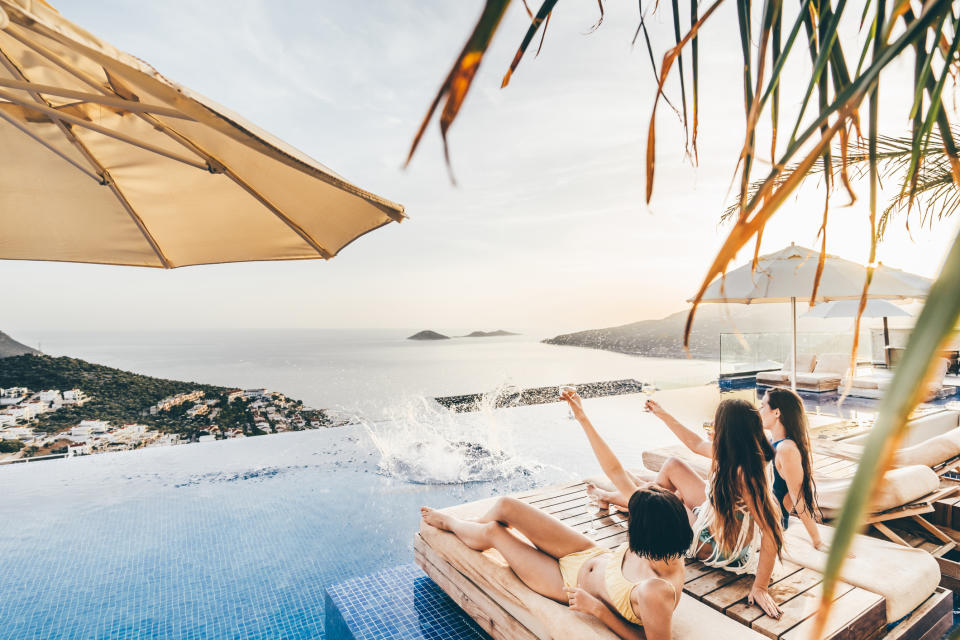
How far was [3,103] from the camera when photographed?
6.74 feet

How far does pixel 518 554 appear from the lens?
267 centimetres

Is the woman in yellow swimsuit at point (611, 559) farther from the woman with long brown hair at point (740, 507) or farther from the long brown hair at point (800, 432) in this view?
the long brown hair at point (800, 432)

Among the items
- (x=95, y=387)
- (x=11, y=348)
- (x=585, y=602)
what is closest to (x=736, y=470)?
(x=585, y=602)

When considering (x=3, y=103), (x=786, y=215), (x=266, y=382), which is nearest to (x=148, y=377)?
(x=266, y=382)

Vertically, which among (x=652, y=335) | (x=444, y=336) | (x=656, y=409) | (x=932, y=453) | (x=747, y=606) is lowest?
(x=747, y=606)

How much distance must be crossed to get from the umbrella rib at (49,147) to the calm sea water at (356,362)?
708 cm

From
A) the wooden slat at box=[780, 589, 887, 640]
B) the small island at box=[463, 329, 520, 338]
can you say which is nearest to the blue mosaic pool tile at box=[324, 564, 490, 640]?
the wooden slat at box=[780, 589, 887, 640]

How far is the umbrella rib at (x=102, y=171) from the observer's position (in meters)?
1.80

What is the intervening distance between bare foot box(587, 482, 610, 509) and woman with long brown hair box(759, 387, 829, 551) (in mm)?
1007

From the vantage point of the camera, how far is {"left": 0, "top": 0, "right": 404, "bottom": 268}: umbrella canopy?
175 cm

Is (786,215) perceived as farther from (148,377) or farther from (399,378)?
(399,378)

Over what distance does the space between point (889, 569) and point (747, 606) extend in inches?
33.5

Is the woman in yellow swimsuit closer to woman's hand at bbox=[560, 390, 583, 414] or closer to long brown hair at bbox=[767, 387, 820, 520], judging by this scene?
woman's hand at bbox=[560, 390, 583, 414]

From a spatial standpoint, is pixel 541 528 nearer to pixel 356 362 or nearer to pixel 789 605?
pixel 789 605
